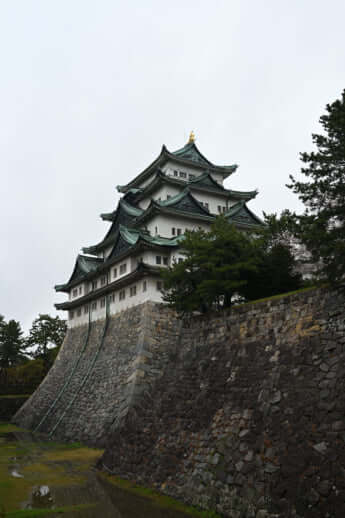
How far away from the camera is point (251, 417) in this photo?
37.9ft

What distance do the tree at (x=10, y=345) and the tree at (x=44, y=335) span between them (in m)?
1.27

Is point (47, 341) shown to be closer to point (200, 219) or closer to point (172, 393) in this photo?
point (200, 219)

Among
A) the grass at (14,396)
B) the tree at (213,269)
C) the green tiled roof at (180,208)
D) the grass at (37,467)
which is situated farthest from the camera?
the grass at (14,396)

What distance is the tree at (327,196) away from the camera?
10.2 metres

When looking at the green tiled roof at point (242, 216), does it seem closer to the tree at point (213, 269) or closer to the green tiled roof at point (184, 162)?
the green tiled roof at point (184, 162)

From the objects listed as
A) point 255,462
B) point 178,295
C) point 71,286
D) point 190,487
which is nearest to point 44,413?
point 71,286

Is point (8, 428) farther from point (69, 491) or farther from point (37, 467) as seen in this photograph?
point (69, 491)

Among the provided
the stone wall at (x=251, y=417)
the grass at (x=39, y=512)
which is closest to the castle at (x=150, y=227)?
the stone wall at (x=251, y=417)

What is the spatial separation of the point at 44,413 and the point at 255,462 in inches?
975

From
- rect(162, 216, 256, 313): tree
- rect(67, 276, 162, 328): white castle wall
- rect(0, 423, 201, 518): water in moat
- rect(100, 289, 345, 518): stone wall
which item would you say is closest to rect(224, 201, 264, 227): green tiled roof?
rect(67, 276, 162, 328): white castle wall

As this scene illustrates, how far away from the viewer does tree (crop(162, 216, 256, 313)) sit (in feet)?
56.9

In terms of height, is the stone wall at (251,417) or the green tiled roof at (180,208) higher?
the green tiled roof at (180,208)

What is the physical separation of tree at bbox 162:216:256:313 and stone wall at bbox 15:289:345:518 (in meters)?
1.45

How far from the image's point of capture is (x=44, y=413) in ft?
101
